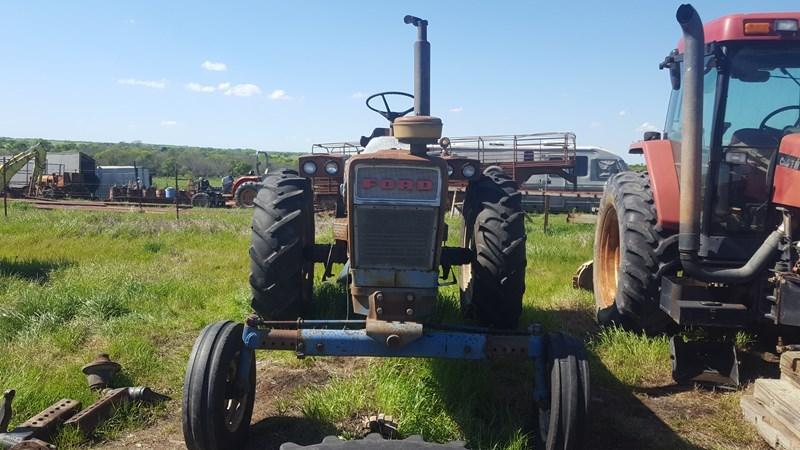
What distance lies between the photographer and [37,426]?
3350mm

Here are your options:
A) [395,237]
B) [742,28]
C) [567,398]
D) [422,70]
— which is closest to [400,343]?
[395,237]

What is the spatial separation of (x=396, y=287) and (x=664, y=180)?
2.50m

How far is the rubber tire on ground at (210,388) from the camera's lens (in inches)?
118

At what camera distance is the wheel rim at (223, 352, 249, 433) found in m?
3.31

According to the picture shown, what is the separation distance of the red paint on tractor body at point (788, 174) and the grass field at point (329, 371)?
132 centimetres

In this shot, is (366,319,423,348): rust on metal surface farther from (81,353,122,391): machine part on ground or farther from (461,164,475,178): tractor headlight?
(81,353,122,391): machine part on ground

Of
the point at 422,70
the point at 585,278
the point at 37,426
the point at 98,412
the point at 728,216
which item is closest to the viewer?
the point at 37,426

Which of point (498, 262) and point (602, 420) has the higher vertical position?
point (498, 262)

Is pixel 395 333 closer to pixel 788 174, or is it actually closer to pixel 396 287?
pixel 396 287

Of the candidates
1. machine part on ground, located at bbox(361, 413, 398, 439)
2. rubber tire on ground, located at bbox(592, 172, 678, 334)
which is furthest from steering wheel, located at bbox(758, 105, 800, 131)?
machine part on ground, located at bbox(361, 413, 398, 439)

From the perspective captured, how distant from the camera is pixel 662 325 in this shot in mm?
5016

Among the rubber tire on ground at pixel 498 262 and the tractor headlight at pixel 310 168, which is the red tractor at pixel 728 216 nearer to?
the rubber tire on ground at pixel 498 262

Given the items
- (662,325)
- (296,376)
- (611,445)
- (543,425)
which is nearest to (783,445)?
(611,445)

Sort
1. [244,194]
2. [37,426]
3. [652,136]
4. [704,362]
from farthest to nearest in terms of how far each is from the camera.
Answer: [244,194], [652,136], [704,362], [37,426]
